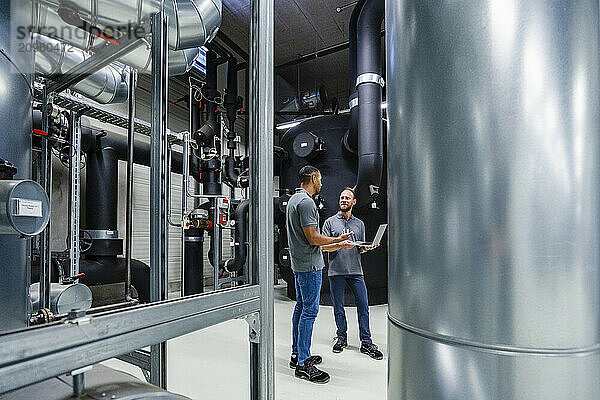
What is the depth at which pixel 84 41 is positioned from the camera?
1772 mm

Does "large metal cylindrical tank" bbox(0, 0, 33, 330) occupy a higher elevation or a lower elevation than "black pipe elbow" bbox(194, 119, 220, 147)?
lower

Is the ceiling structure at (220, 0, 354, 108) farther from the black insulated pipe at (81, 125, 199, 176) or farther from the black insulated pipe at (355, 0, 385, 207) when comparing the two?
the black insulated pipe at (81, 125, 199, 176)

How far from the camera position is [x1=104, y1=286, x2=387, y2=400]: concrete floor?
2.03 meters

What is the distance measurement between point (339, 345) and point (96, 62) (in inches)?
88.2

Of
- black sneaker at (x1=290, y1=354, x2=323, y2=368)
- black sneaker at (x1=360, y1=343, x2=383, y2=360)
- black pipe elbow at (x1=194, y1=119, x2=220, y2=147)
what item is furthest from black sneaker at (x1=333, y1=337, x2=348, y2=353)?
black pipe elbow at (x1=194, y1=119, x2=220, y2=147)

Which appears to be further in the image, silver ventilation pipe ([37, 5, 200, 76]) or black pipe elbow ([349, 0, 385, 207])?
black pipe elbow ([349, 0, 385, 207])

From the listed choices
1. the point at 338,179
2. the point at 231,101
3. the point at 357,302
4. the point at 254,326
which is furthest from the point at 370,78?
the point at 254,326

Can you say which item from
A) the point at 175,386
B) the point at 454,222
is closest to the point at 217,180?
the point at 175,386

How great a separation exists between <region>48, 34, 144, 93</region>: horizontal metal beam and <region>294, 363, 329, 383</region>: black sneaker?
1.85m

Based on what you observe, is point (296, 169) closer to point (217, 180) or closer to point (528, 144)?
point (217, 180)

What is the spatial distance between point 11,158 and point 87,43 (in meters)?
1.03

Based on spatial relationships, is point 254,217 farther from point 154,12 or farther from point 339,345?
point 339,345

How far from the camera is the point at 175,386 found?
211 cm

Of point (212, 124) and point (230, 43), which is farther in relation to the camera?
point (230, 43)
